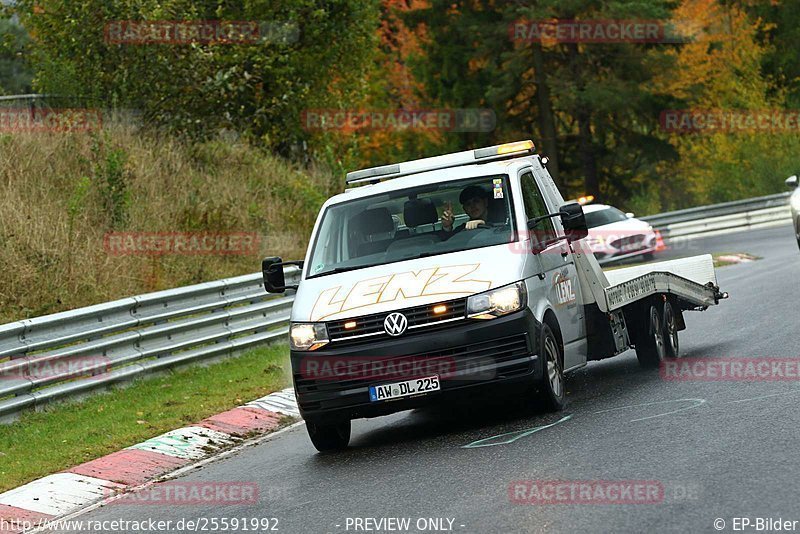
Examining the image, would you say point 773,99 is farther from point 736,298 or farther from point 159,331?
point 159,331

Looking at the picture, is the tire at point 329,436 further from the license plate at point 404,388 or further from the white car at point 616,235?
the white car at point 616,235

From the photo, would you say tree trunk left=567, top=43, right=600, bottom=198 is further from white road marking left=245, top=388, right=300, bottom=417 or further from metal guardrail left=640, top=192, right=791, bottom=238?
white road marking left=245, top=388, right=300, bottom=417

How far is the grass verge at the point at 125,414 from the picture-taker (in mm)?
11078

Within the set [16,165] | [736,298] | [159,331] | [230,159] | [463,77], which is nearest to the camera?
[159,331]

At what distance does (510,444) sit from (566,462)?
101cm

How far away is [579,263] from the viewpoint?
11766mm

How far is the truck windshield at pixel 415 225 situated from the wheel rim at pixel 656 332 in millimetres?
2580

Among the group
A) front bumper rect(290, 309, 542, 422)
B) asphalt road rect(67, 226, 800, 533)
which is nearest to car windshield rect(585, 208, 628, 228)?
asphalt road rect(67, 226, 800, 533)

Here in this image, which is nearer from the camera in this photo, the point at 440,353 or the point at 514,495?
the point at 514,495

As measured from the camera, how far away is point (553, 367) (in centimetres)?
1044

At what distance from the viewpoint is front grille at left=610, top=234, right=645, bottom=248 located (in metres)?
29.7

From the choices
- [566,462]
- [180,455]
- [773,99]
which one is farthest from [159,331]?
[773,99]

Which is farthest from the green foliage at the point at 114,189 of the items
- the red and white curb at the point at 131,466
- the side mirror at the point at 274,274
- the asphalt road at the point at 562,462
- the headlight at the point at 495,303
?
the headlight at the point at 495,303

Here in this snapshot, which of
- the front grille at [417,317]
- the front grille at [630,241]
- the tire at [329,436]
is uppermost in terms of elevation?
the front grille at [417,317]
